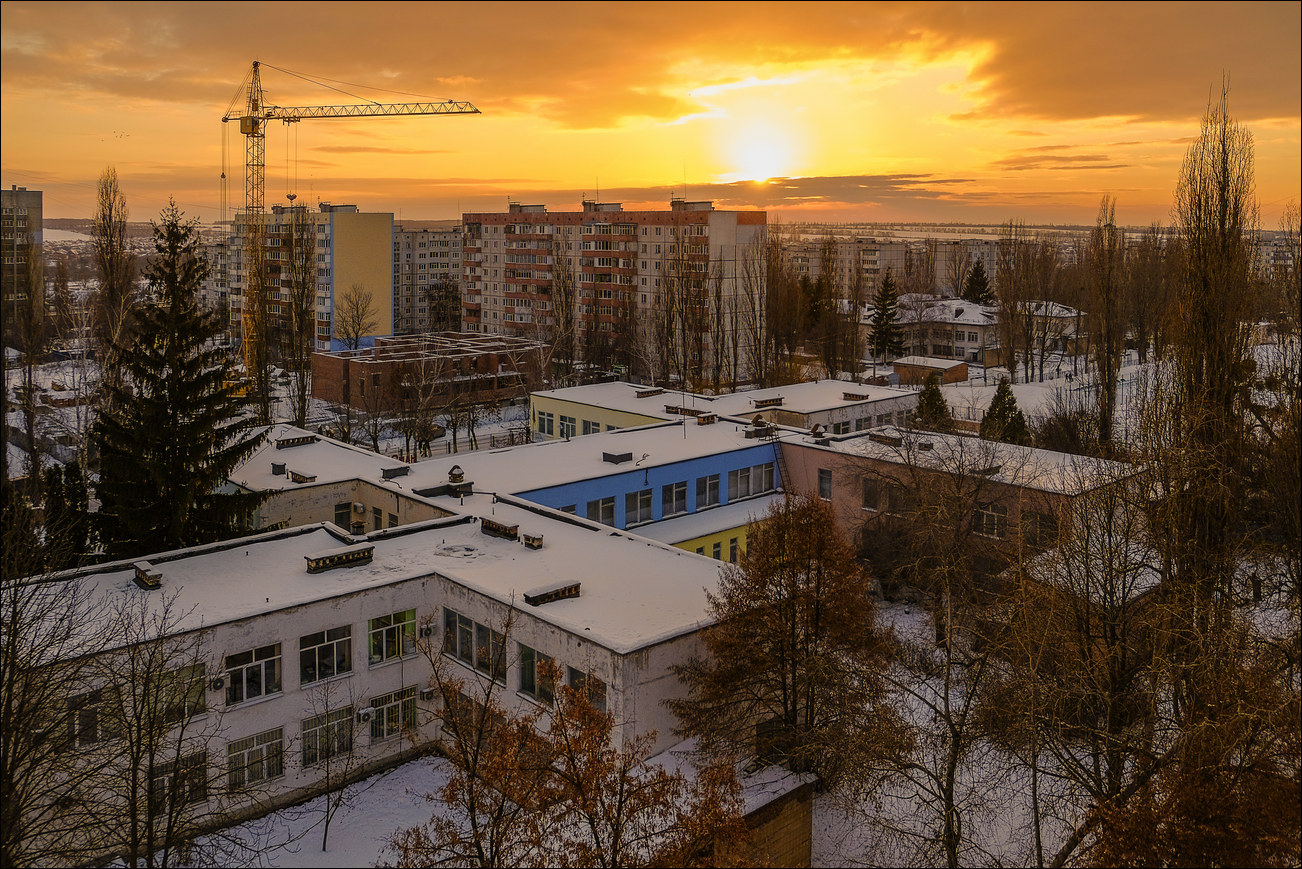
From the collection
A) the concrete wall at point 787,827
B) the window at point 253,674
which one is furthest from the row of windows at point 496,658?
the concrete wall at point 787,827

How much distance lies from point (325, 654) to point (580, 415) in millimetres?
19026

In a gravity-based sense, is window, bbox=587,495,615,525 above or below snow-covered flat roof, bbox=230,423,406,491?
below

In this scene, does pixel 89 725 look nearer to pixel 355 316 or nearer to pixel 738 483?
pixel 738 483

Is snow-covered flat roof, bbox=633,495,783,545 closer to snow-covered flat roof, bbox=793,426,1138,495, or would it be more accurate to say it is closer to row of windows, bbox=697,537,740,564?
row of windows, bbox=697,537,740,564

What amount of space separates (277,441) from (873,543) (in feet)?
54.7

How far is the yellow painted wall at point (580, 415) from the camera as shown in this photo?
31.7 m

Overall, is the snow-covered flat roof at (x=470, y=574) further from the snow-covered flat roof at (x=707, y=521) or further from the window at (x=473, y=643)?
the snow-covered flat roof at (x=707, y=521)

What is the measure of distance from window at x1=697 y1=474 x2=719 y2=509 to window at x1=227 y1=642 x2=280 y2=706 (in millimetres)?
13473

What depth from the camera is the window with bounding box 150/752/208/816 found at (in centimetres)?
1143

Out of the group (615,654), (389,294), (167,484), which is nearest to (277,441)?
(167,484)

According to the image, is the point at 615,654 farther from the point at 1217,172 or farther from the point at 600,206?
the point at 600,206

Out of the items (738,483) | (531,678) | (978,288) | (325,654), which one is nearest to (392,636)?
(325,654)

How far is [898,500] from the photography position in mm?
23750

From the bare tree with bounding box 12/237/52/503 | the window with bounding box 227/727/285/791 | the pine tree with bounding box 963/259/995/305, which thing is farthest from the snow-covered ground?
the pine tree with bounding box 963/259/995/305
